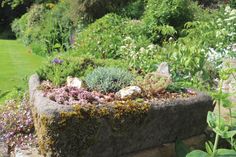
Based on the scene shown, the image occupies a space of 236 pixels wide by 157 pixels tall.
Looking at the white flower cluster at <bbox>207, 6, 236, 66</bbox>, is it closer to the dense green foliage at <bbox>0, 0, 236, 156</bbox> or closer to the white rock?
the dense green foliage at <bbox>0, 0, 236, 156</bbox>

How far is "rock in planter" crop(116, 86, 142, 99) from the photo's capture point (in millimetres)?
4520

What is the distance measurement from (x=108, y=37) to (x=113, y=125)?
512 centimetres

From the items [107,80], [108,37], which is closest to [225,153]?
[107,80]

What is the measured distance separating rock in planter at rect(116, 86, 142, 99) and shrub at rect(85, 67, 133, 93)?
160 mm

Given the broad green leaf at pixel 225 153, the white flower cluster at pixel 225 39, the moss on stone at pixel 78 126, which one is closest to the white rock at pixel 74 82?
the moss on stone at pixel 78 126

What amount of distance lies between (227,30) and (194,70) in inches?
73.5

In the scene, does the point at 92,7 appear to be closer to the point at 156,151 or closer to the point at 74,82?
the point at 74,82

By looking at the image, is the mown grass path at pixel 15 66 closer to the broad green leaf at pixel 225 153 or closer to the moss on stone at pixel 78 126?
the moss on stone at pixel 78 126

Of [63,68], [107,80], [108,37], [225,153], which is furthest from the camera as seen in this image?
[108,37]

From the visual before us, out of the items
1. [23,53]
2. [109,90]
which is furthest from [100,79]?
[23,53]

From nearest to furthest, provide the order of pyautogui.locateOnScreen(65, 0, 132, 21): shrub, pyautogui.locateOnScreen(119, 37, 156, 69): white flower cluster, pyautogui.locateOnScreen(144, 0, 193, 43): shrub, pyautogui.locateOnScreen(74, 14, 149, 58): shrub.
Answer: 1. pyautogui.locateOnScreen(119, 37, 156, 69): white flower cluster
2. pyautogui.locateOnScreen(74, 14, 149, 58): shrub
3. pyautogui.locateOnScreen(144, 0, 193, 43): shrub
4. pyautogui.locateOnScreen(65, 0, 132, 21): shrub

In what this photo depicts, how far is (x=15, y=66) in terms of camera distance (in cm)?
1219

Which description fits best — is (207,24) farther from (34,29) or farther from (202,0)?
(34,29)

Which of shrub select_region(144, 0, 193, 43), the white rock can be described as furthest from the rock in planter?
shrub select_region(144, 0, 193, 43)
